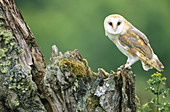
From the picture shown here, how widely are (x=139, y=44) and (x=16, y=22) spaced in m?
1.06

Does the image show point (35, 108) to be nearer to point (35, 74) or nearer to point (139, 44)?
point (35, 74)

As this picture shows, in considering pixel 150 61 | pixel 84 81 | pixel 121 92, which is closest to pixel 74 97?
pixel 84 81

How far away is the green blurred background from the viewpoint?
11461 millimetres

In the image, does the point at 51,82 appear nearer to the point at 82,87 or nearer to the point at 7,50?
the point at 82,87

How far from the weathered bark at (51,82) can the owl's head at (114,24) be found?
1.53 feet

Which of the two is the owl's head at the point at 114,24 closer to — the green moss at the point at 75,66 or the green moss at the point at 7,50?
Answer: the green moss at the point at 75,66

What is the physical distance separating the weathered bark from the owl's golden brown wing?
16.5 inches

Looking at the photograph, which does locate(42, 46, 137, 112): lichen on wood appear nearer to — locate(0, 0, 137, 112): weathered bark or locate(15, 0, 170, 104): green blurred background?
locate(0, 0, 137, 112): weathered bark

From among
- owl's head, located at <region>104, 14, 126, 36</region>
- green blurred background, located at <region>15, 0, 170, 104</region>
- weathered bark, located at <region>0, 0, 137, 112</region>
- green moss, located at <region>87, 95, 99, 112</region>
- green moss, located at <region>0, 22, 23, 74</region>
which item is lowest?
green moss, located at <region>87, 95, 99, 112</region>

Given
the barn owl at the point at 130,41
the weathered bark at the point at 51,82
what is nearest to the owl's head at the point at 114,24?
the barn owl at the point at 130,41

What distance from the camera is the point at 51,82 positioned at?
2475 millimetres

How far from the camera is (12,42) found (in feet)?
8.44

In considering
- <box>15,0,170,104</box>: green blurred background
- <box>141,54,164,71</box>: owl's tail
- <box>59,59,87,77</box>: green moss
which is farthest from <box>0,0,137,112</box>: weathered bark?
<box>15,0,170,104</box>: green blurred background

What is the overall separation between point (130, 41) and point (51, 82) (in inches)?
35.5
